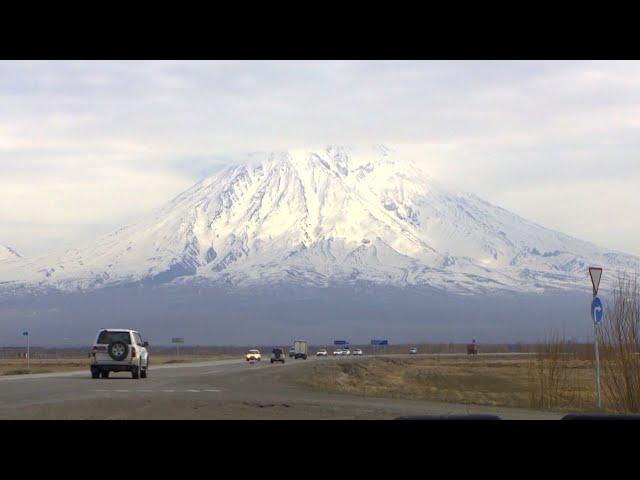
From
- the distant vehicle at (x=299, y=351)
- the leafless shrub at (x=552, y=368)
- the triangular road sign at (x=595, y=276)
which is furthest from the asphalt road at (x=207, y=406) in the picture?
the distant vehicle at (x=299, y=351)

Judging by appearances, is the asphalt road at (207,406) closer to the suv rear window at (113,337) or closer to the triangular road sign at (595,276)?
the triangular road sign at (595,276)

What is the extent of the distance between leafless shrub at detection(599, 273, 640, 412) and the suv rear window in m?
22.4

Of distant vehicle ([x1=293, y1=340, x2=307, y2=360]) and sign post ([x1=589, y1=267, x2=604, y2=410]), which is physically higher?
distant vehicle ([x1=293, y1=340, x2=307, y2=360])

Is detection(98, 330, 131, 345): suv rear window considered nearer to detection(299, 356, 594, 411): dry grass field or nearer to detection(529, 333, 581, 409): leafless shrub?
detection(299, 356, 594, 411): dry grass field

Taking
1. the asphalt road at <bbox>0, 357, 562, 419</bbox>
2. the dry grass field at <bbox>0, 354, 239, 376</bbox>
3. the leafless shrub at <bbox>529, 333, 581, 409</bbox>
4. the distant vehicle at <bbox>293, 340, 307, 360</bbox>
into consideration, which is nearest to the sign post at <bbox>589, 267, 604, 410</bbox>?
the asphalt road at <bbox>0, 357, 562, 419</bbox>

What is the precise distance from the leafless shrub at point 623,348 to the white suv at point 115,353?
21885mm

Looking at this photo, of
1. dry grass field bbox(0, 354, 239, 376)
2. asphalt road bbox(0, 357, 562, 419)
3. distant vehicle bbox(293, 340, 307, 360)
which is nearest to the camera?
asphalt road bbox(0, 357, 562, 419)

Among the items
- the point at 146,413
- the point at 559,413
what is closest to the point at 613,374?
the point at 559,413

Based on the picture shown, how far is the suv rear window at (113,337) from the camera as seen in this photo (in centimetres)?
4612

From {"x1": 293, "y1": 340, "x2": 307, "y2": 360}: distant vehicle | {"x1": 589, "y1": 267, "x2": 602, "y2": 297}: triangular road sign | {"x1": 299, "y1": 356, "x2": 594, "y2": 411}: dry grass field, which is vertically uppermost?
{"x1": 293, "y1": 340, "x2": 307, "y2": 360}: distant vehicle

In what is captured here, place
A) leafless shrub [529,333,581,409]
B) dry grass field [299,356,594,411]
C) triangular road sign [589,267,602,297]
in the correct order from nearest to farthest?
1. triangular road sign [589,267,602,297]
2. leafless shrub [529,333,581,409]
3. dry grass field [299,356,594,411]

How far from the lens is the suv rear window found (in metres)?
46.1
